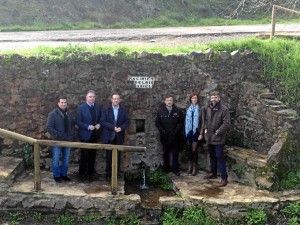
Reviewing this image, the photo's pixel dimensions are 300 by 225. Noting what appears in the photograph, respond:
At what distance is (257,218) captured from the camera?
8.16m

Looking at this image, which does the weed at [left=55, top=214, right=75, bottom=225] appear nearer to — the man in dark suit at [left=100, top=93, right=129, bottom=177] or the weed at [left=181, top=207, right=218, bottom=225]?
the man in dark suit at [left=100, top=93, right=129, bottom=177]

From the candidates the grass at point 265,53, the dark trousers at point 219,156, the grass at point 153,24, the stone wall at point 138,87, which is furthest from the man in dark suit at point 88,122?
the grass at point 153,24

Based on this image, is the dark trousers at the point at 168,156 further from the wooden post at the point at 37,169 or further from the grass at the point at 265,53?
the wooden post at the point at 37,169

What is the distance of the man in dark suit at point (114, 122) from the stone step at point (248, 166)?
91.2 inches

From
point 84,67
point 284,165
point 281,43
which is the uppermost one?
point 281,43

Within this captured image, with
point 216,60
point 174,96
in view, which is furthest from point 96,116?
point 216,60

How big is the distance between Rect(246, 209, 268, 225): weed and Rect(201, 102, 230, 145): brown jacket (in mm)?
1531

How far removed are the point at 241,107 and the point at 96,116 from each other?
10.9 feet

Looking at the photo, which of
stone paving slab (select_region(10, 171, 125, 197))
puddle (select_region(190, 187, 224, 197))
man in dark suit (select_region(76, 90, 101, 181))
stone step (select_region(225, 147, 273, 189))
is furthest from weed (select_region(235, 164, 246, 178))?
man in dark suit (select_region(76, 90, 101, 181))

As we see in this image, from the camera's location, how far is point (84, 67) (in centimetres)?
971

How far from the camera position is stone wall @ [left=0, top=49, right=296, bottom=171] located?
9539 millimetres

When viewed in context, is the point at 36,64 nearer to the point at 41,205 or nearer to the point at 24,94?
the point at 24,94

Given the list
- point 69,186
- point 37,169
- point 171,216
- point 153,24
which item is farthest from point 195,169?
point 153,24

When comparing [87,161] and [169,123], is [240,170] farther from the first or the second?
[87,161]
